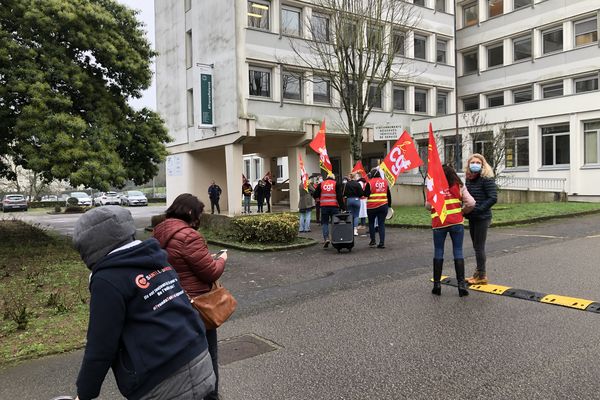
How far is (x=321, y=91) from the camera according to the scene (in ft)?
86.0

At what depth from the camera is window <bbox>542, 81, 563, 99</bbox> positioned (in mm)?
29109

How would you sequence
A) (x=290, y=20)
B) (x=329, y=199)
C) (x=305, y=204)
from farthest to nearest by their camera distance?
(x=290, y=20) < (x=305, y=204) < (x=329, y=199)

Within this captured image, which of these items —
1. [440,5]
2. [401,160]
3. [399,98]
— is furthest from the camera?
[440,5]

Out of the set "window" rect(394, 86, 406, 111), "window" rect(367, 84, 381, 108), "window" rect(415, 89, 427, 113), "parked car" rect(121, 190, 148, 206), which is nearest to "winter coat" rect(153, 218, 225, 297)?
"window" rect(367, 84, 381, 108)

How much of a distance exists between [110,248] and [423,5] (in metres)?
32.7

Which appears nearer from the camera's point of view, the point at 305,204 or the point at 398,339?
the point at 398,339

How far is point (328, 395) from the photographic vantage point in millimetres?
3912

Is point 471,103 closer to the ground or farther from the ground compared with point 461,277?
farther from the ground

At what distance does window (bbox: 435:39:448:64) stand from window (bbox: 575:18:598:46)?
7748 mm

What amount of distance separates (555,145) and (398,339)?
81.9ft

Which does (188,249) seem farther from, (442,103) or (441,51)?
(441,51)

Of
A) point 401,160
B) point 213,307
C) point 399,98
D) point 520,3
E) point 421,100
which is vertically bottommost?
point 213,307

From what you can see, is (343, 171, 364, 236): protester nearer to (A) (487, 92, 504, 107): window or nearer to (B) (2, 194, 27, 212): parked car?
(A) (487, 92, 504, 107): window

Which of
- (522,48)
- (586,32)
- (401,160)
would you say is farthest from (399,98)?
(401,160)
